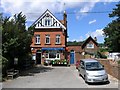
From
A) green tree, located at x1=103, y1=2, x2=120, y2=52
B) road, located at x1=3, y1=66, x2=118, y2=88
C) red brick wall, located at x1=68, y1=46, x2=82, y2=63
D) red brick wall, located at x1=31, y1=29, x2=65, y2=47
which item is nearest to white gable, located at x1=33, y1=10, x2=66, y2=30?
red brick wall, located at x1=31, y1=29, x2=65, y2=47

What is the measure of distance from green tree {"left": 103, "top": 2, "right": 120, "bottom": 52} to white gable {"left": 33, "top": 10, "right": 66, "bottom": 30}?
881 cm

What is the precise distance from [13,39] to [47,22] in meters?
23.3

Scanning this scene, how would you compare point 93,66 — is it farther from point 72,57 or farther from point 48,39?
point 48,39

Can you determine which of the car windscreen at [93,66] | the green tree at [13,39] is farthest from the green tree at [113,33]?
the car windscreen at [93,66]

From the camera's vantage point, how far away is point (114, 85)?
20984mm

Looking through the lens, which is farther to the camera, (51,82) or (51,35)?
(51,35)

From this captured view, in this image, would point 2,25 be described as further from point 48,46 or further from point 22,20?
point 48,46

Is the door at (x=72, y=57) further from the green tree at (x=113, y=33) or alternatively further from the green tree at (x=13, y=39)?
the green tree at (x=13, y=39)

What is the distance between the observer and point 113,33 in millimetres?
52406

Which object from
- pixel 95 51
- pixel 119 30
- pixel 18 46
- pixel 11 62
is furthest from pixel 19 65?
pixel 95 51

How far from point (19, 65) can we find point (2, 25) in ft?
28.5

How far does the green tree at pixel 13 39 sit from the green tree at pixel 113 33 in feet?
76.0

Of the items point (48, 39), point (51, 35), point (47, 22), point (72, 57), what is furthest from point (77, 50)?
point (47, 22)

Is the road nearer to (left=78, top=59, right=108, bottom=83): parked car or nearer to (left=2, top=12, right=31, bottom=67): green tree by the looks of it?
(left=78, top=59, right=108, bottom=83): parked car
